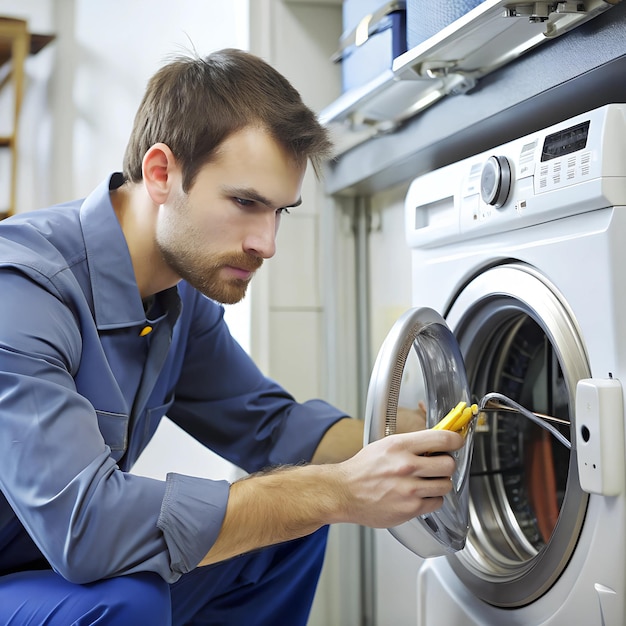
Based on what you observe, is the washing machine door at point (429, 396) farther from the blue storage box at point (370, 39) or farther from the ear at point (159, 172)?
the blue storage box at point (370, 39)

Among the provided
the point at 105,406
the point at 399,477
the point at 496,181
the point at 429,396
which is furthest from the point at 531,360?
the point at 105,406

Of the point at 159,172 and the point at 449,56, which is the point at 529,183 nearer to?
the point at 449,56

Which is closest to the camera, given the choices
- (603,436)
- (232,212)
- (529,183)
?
(603,436)

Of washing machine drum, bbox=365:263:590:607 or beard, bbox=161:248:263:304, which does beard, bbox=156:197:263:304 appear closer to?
beard, bbox=161:248:263:304

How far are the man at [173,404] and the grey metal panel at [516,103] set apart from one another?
0.26 m

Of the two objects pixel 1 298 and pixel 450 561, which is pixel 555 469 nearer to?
pixel 450 561

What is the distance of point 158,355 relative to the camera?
1374 millimetres

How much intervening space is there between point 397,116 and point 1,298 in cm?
91

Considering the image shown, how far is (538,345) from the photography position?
1.42 m

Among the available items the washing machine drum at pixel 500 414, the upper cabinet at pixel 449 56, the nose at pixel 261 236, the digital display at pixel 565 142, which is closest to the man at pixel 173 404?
the nose at pixel 261 236

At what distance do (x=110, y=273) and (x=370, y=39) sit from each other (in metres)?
0.79

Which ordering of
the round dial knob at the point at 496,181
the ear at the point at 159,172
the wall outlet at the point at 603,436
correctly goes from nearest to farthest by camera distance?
the wall outlet at the point at 603,436 < the round dial knob at the point at 496,181 < the ear at the point at 159,172

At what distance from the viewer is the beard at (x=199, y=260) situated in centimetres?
127

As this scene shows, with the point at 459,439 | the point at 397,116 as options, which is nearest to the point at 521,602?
the point at 459,439
